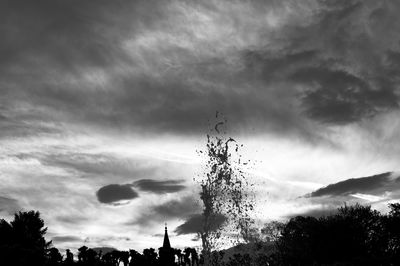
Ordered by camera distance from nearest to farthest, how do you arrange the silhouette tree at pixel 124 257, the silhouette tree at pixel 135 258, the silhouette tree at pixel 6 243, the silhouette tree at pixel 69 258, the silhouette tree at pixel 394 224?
the silhouette tree at pixel 6 243 < the silhouette tree at pixel 394 224 < the silhouette tree at pixel 69 258 < the silhouette tree at pixel 135 258 < the silhouette tree at pixel 124 257

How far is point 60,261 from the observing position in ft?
367

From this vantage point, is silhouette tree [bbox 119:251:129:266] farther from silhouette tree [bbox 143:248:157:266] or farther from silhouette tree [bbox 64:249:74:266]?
silhouette tree [bbox 64:249:74:266]

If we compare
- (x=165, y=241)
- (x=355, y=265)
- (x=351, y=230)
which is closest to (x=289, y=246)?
(x=351, y=230)

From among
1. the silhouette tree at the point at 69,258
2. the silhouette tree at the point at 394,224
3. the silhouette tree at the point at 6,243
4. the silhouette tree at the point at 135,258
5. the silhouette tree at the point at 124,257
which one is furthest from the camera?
the silhouette tree at the point at 124,257

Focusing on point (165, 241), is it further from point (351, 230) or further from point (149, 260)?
point (351, 230)

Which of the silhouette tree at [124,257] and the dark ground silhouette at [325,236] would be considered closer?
the dark ground silhouette at [325,236]

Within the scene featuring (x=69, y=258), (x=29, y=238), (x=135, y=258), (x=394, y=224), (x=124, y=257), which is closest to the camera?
(x=394, y=224)

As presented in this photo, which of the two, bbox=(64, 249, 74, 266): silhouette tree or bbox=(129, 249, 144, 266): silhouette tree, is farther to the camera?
bbox=(129, 249, 144, 266): silhouette tree

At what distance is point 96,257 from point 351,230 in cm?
7546

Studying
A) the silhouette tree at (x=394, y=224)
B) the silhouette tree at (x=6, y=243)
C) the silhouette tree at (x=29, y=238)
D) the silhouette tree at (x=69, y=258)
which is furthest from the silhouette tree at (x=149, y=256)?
the silhouette tree at (x=394, y=224)

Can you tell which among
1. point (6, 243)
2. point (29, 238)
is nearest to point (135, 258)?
point (29, 238)

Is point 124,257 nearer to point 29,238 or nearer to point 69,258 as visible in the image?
point 69,258

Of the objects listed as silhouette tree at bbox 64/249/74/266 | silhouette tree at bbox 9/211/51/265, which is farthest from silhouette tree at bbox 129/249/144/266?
silhouette tree at bbox 9/211/51/265

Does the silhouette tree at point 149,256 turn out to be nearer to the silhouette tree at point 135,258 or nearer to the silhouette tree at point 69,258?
the silhouette tree at point 135,258
